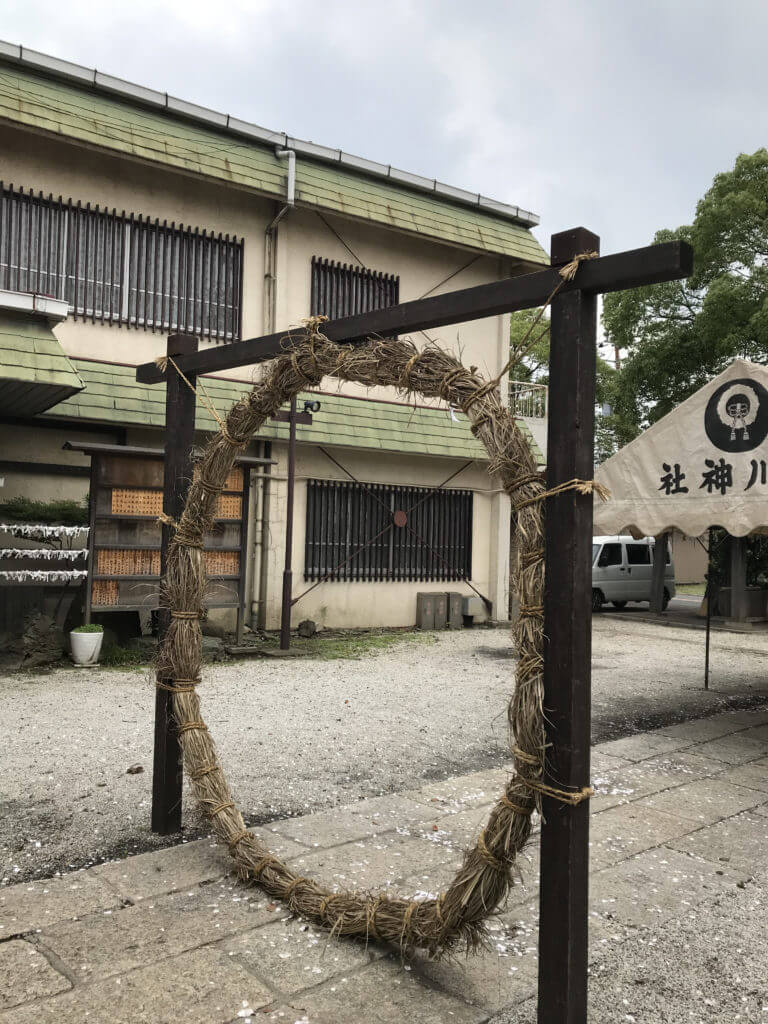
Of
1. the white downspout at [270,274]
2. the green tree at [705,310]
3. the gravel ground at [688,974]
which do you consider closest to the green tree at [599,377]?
the green tree at [705,310]

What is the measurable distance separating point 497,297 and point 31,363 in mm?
6340

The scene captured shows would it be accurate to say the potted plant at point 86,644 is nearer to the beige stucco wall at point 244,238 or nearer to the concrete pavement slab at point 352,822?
the beige stucco wall at point 244,238

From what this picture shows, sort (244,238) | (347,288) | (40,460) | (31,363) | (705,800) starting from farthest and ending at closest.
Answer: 1. (347,288)
2. (244,238)
3. (40,460)
4. (31,363)
5. (705,800)

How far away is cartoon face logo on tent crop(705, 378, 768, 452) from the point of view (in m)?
6.29

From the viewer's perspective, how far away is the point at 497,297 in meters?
2.87

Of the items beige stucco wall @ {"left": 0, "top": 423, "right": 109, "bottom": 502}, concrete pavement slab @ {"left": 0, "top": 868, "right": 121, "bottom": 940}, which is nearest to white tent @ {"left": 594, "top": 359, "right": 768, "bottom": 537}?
concrete pavement slab @ {"left": 0, "top": 868, "right": 121, "bottom": 940}

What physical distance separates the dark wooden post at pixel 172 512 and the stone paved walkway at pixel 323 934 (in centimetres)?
28

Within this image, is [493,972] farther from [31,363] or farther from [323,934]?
[31,363]

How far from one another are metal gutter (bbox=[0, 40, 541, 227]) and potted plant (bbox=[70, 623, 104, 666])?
6.70m

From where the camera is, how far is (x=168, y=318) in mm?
11312

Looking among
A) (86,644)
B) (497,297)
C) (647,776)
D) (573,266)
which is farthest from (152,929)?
(86,644)

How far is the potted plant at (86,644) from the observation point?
905 centimetres

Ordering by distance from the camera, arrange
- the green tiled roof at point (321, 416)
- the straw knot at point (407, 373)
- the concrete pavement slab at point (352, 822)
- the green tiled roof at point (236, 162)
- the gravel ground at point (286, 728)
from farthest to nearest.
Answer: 1. the green tiled roof at point (321, 416)
2. the green tiled roof at point (236, 162)
3. the gravel ground at point (286, 728)
4. the concrete pavement slab at point (352, 822)
5. the straw knot at point (407, 373)

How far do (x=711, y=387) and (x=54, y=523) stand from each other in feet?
23.0
